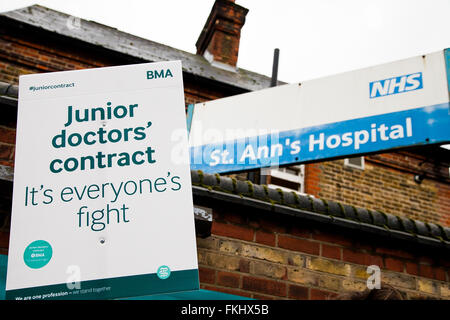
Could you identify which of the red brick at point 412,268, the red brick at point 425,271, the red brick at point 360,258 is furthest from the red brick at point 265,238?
the red brick at point 425,271

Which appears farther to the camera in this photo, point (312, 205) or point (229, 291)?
point (312, 205)

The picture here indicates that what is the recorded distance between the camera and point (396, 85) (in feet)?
10.2

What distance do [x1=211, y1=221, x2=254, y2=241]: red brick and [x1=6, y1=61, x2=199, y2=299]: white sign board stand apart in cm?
146

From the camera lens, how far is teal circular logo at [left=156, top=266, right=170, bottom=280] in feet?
6.20

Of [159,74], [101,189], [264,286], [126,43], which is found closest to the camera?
[101,189]

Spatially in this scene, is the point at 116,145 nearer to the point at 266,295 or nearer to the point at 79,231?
the point at 79,231

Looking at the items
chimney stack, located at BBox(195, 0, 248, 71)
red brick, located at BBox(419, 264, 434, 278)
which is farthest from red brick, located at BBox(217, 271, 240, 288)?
chimney stack, located at BBox(195, 0, 248, 71)

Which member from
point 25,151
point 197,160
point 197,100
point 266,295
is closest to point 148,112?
point 25,151

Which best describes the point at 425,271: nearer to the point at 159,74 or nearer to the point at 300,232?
Result: the point at 300,232

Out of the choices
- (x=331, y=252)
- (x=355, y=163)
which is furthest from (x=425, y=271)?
(x=355, y=163)

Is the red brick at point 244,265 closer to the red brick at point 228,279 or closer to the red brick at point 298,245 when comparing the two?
the red brick at point 228,279

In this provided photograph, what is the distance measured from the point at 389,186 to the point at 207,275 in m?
6.42

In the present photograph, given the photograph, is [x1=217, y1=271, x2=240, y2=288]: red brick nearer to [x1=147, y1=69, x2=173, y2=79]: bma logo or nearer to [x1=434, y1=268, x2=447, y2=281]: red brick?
[x1=147, y1=69, x2=173, y2=79]: bma logo

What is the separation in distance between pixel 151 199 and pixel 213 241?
4.94 feet
